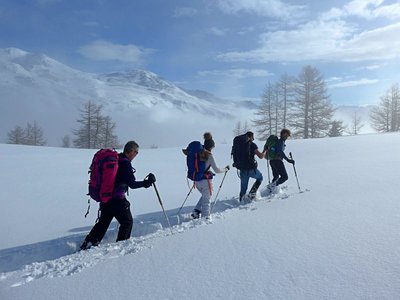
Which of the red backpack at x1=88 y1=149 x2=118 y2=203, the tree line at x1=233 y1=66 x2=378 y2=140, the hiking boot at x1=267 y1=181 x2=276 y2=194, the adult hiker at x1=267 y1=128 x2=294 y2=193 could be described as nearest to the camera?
the red backpack at x1=88 y1=149 x2=118 y2=203

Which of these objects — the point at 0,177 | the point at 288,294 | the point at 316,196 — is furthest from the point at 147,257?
the point at 0,177

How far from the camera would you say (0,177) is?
12133mm

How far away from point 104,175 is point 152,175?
2.69 feet

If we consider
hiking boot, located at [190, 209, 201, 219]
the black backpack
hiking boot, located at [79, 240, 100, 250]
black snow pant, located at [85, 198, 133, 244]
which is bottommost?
hiking boot, located at [79, 240, 100, 250]

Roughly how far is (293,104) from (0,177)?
33243 mm

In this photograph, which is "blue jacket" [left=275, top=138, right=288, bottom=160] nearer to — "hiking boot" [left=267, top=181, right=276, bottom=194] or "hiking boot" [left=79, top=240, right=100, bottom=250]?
"hiking boot" [left=267, top=181, right=276, bottom=194]

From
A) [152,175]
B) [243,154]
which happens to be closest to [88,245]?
[152,175]

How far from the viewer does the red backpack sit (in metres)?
4.97

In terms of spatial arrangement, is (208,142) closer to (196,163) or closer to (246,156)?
(196,163)

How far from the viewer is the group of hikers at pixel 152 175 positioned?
5109 mm

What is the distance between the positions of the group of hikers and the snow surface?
509mm

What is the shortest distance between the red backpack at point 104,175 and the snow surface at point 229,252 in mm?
851

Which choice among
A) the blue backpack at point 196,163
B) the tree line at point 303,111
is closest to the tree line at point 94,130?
the tree line at point 303,111

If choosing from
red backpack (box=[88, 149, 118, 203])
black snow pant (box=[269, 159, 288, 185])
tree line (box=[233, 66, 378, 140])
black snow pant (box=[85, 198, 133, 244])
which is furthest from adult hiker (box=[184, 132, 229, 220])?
tree line (box=[233, 66, 378, 140])
